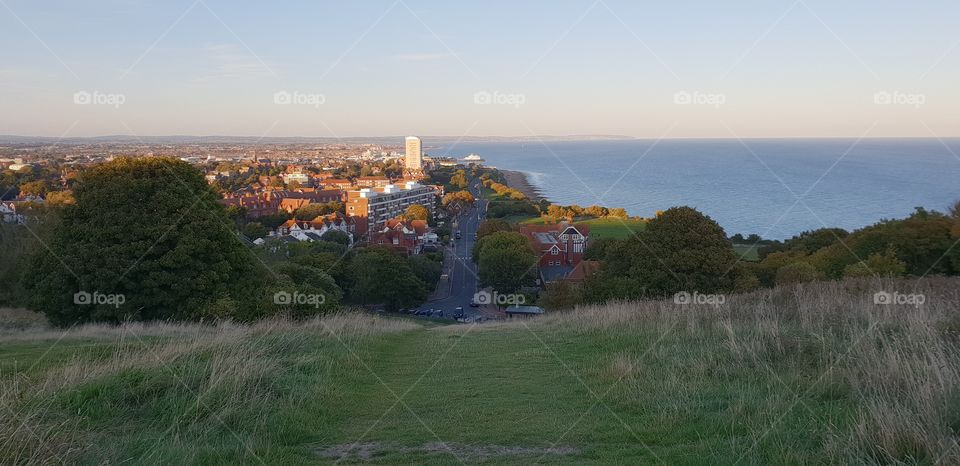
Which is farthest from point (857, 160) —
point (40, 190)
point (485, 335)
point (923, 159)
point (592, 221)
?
point (485, 335)

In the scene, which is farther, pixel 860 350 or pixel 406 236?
pixel 406 236

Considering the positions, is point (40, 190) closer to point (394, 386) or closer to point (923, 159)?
point (394, 386)

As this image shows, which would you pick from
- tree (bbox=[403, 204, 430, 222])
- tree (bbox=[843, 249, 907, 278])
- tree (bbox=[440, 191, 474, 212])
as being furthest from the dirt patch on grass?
tree (bbox=[440, 191, 474, 212])

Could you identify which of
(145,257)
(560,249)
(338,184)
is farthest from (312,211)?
(145,257)

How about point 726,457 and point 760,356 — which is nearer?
point 726,457

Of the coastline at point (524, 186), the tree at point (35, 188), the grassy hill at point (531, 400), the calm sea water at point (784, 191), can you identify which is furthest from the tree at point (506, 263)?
the coastline at point (524, 186)

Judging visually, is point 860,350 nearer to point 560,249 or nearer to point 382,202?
point 560,249
